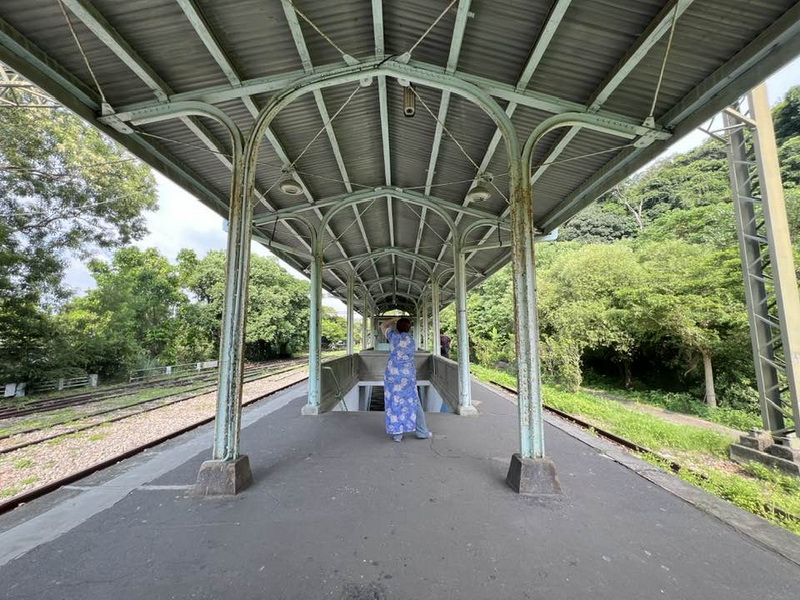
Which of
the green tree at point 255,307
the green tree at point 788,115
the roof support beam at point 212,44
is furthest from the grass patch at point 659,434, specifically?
the green tree at point 788,115

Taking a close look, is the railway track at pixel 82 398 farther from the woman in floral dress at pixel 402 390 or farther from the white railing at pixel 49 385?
the woman in floral dress at pixel 402 390

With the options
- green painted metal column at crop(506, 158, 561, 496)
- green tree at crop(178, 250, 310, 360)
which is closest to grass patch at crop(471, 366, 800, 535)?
green painted metal column at crop(506, 158, 561, 496)

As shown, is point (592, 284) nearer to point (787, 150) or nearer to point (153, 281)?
point (787, 150)

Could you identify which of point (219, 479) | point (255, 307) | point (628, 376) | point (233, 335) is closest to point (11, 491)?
point (219, 479)

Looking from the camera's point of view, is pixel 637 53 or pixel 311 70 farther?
pixel 311 70

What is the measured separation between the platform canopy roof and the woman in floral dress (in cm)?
240

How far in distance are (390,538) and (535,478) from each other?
1.38 metres

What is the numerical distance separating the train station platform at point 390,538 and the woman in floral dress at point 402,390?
61cm

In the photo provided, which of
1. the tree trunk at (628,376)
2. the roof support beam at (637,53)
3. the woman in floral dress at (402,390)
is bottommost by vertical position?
the tree trunk at (628,376)

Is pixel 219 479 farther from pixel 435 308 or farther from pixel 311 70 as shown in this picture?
pixel 435 308

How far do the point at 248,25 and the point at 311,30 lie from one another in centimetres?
49

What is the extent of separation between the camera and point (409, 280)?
13.8m

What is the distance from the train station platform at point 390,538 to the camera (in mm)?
1816

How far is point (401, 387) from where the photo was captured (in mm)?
4301
